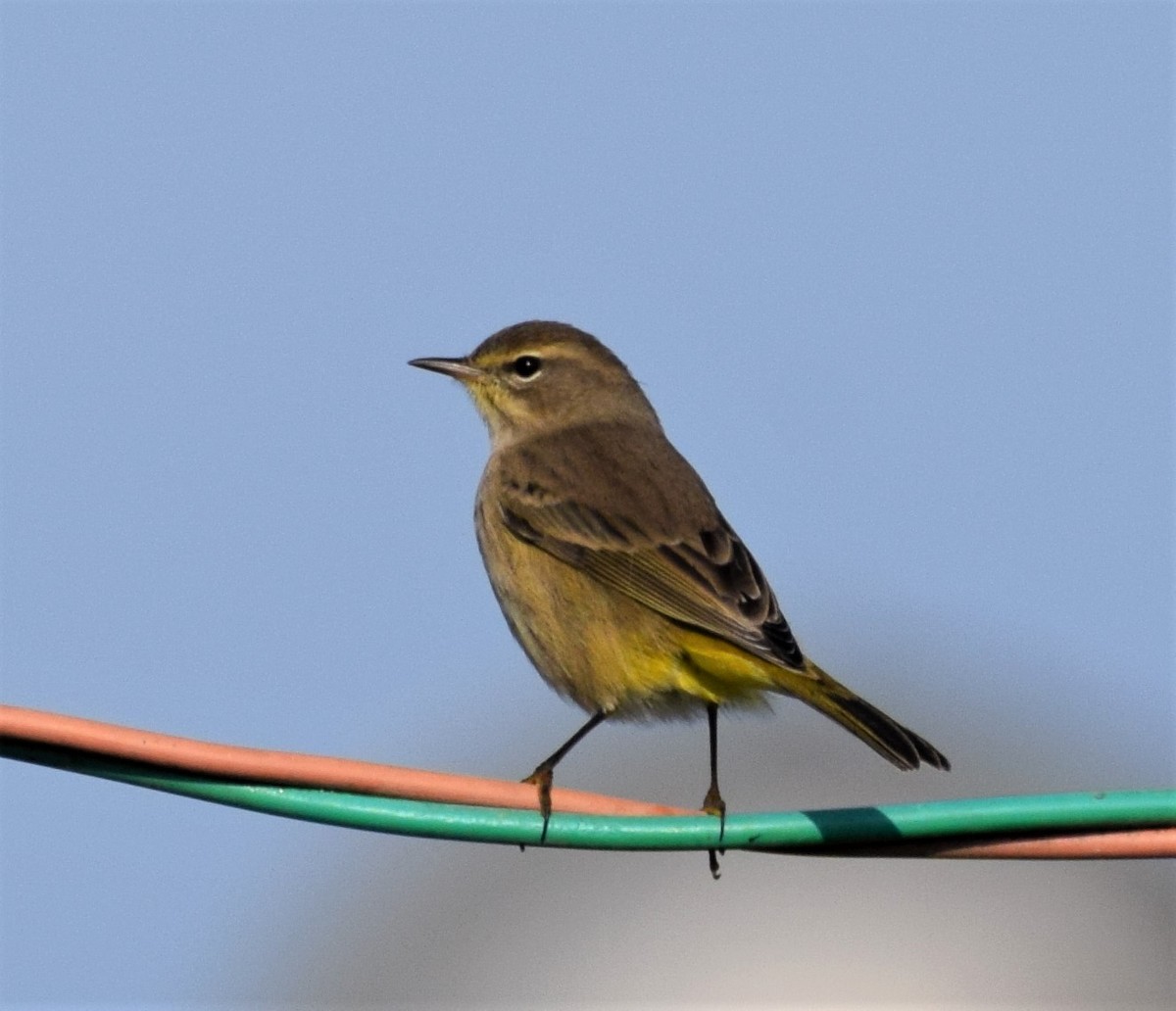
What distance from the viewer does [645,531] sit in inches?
296

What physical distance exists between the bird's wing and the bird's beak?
76 cm

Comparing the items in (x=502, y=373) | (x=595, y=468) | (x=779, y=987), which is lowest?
(x=779, y=987)

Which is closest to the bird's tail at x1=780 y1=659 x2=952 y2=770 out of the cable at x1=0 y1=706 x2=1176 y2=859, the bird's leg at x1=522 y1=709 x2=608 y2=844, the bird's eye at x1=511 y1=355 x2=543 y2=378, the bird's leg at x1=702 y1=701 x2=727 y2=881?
the bird's leg at x1=702 y1=701 x2=727 y2=881

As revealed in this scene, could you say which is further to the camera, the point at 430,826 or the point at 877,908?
the point at 877,908

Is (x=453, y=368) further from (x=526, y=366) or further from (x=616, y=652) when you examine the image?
(x=616, y=652)

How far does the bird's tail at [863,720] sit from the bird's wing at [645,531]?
0.07 meters

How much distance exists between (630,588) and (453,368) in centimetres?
239

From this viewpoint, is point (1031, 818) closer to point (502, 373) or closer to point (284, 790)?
point (284, 790)

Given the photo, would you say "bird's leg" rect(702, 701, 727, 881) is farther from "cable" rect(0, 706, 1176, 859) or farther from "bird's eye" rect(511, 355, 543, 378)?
"bird's eye" rect(511, 355, 543, 378)

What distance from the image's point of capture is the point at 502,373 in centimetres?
922

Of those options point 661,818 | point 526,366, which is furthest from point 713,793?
point 526,366

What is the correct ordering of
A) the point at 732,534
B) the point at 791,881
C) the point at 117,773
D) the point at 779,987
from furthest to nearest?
1. the point at 791,881
2. the point at 779,987
3. the point at 732,534
4. the point at 117,773

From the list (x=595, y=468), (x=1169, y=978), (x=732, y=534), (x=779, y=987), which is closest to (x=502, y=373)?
(x=595, y=468)

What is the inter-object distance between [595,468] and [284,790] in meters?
4.11
